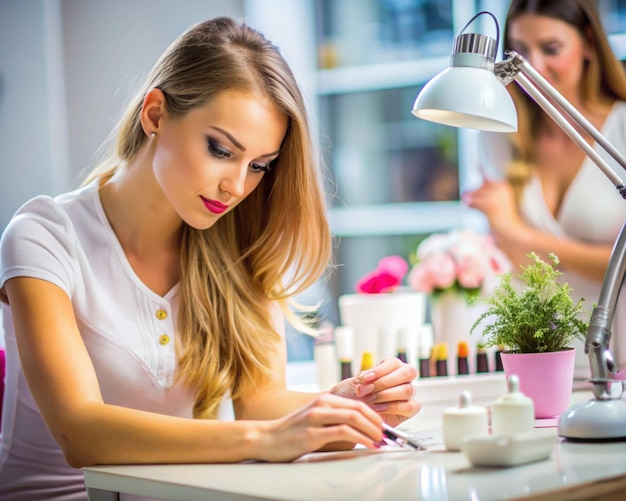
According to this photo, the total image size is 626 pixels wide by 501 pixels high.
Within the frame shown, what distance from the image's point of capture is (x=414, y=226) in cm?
364

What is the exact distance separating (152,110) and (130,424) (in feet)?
2.12

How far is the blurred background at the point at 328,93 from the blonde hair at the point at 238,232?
1549 millimetres

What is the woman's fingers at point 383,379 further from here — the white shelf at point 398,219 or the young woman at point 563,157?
the white shelf at point 398,219

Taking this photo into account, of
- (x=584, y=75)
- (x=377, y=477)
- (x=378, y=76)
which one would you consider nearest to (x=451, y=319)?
(x=584, y=75)

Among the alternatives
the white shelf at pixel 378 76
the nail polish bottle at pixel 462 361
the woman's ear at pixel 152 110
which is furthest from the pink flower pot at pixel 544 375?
the white shelf at pixel 378 76

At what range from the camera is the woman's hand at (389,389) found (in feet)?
4.35

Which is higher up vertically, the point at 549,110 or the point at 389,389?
the point at 549,110

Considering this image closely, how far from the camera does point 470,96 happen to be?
123cm

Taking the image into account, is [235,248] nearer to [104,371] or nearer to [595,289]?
[104,371]

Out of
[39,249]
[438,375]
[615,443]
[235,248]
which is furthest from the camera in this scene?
[438,375]

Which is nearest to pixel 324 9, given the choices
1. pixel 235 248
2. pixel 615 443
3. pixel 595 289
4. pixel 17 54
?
pixel 17 54

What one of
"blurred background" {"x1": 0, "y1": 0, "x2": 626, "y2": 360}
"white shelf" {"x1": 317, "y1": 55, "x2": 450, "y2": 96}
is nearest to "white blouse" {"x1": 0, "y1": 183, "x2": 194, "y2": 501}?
"blurred background" {"x1": 0, "y1": 0, "x2": 626, "y2": 360}

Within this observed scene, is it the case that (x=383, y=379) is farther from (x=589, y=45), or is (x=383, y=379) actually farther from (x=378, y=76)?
(x=378, y=76)

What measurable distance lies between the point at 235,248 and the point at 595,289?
1107mm
